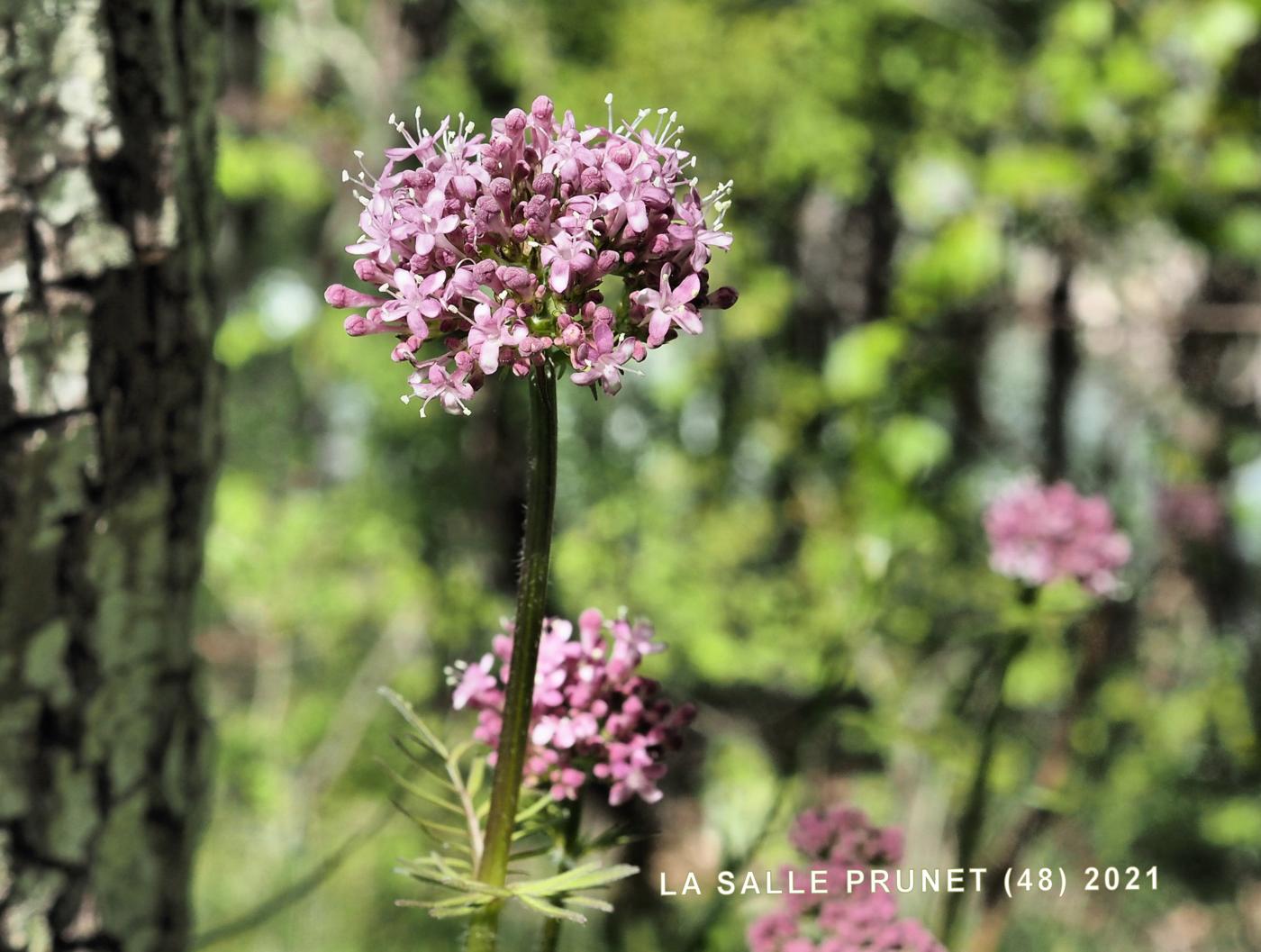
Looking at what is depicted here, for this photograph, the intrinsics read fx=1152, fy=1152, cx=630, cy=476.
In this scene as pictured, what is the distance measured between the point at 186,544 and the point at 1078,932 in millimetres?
2939

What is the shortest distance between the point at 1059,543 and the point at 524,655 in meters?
1.37

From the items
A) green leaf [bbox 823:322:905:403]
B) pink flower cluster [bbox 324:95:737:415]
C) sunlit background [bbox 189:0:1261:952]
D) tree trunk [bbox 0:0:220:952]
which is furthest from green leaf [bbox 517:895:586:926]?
sunlit background [bbox 189:0:1261:952]

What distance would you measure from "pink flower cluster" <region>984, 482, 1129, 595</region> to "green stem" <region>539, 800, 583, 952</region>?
111 cm

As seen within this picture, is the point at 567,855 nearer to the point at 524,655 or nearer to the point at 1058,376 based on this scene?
the point at 524,655

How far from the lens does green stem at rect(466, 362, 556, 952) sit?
65cm

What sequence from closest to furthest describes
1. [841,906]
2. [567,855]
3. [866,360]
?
[567,855] → [841,906] → [866,360]

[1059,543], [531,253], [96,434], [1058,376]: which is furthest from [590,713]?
[1058,376]

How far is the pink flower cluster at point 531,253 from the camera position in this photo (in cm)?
64

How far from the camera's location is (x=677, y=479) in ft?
12.6

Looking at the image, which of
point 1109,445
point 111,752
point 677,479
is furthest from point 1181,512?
point 111,752

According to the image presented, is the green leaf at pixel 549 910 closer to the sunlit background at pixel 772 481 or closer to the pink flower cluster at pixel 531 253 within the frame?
the pink flower cluster at pixel 531 253

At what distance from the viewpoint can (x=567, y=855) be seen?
0.79 metres

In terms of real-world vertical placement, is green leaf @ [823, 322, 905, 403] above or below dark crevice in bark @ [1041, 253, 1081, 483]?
below

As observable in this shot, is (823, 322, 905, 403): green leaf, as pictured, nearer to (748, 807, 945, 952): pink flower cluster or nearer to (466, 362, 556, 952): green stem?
(748, 807, 945, 952): pink flower cluster
